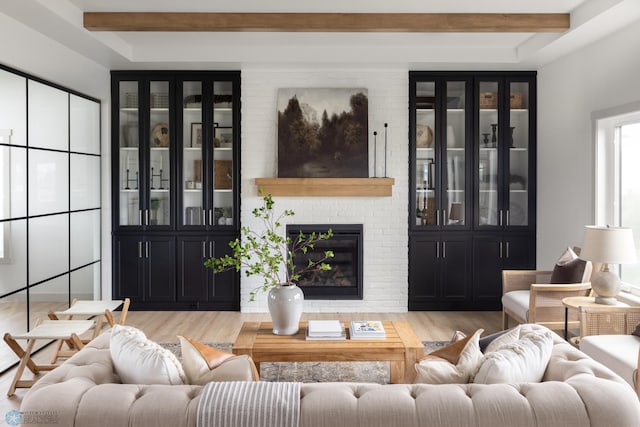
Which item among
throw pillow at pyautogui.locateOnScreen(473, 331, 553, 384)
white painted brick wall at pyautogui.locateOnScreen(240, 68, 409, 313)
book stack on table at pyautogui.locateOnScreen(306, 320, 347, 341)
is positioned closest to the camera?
throw pillow at pyautogui.locateOnScreen(473, 331, 553, 384)

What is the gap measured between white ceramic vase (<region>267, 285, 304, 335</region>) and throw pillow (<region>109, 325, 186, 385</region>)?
1513 mm

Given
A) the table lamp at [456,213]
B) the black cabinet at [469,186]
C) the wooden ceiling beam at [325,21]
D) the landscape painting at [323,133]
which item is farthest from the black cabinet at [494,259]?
the wooden ceiling beam at [325,21]

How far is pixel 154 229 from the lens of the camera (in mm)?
6215

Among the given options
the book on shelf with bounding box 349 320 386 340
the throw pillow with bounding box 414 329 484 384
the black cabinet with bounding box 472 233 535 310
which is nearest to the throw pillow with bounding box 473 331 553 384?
the throw pillow with bounding box 414 329 484 384

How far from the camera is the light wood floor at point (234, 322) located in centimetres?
525

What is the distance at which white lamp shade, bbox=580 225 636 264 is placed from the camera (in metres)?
3.86

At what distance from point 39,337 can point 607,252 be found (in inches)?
155

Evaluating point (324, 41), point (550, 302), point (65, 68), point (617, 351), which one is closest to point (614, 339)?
point (617, 351)

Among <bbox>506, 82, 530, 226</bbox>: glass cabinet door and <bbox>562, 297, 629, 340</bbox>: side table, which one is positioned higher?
<bbox>506, 82, 530, 226</bbox>: glass cabinet door

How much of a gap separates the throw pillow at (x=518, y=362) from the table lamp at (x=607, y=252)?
199 cm

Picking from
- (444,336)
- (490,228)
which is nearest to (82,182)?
(444,336)

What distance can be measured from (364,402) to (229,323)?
4071 mm

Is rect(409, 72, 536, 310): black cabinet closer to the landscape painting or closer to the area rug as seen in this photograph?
the landscape painting

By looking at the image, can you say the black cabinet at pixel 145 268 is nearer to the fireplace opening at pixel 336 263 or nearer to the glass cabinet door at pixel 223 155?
the glass cabinet door at pixel 223 155
